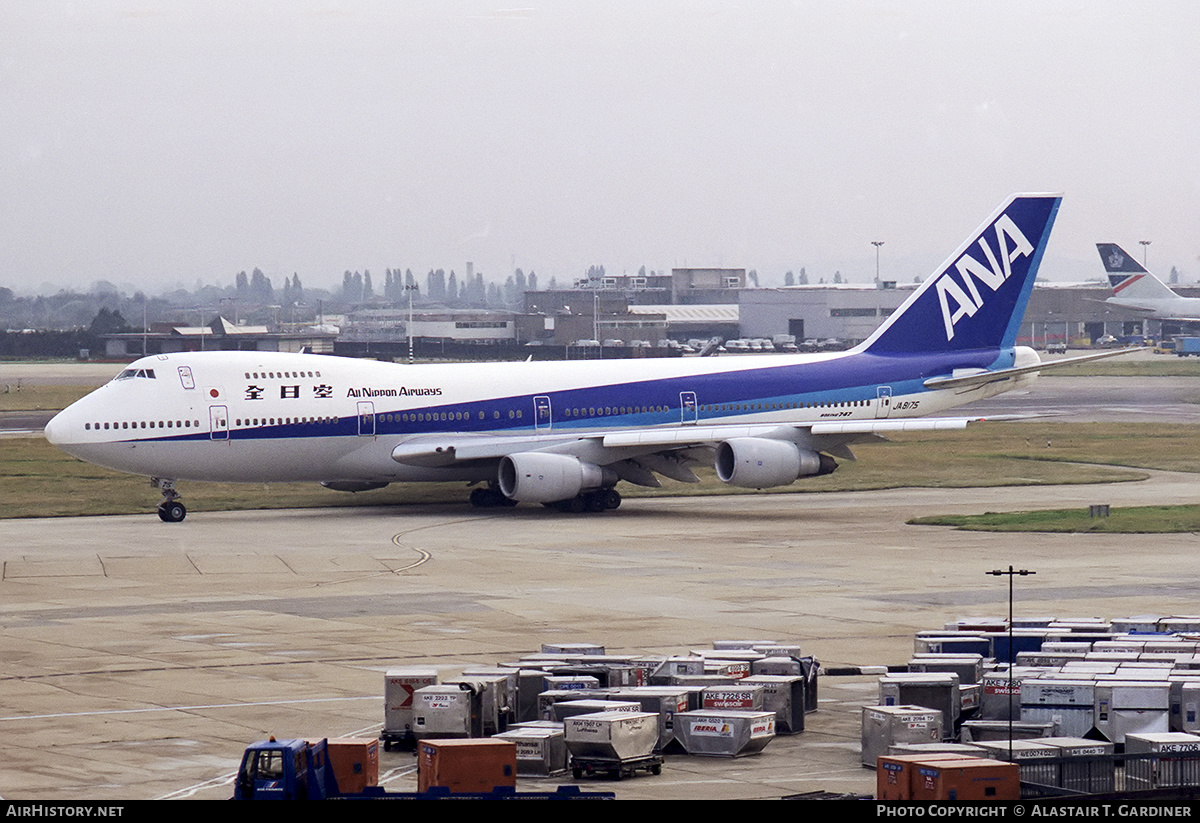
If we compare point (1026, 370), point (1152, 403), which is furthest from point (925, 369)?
point (1152, 403)

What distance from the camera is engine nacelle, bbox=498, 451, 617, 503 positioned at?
59906mm

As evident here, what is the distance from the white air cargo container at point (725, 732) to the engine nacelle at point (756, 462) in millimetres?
35082

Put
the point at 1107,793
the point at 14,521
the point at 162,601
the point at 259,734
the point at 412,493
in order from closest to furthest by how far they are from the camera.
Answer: the point at 1107,793 → the point at 259,734 → the point at 162,601 → the point at 14,521 → the point at 412,493

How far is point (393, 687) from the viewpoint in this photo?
26578mm

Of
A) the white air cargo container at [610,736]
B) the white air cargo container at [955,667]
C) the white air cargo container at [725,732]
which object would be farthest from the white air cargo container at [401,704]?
the white air cargo container at [955,667]

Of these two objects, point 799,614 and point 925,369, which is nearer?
point 799,614

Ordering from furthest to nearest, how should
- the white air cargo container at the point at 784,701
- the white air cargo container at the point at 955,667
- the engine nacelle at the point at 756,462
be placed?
the engine nacelle at the point at 756,462 → the white air cargo container at the point at 955,667 → the white air cargo container at the point at 784,701

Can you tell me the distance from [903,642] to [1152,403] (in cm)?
9401

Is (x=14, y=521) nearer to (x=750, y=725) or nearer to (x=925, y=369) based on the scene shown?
(x=925, y=369)

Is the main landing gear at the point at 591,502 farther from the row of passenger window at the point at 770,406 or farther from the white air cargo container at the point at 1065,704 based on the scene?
the white air cargo container at the point at 1065,704

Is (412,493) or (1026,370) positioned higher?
(1026,370)

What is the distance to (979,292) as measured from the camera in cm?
6931

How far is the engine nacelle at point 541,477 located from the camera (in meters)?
59.9

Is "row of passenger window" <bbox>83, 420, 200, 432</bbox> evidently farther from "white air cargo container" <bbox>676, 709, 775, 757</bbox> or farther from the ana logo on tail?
"white air cargo container" <bbox>676, 709, 775, 757</bbox>
